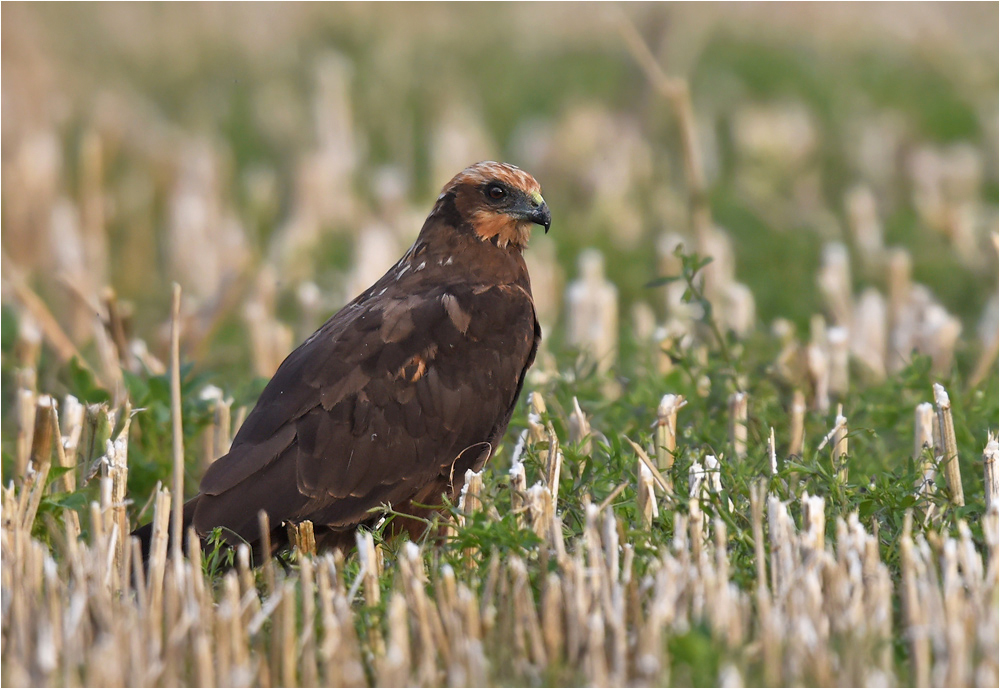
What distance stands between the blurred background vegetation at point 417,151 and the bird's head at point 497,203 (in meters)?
1.35

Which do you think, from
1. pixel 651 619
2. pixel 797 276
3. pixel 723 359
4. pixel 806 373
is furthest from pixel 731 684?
pixel 797 276

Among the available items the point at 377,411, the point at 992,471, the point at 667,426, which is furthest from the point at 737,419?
the point at 377,411

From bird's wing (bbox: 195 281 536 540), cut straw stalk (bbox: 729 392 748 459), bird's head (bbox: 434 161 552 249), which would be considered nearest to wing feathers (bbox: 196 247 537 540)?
bird's wing (bbox: 195 281 536 540)

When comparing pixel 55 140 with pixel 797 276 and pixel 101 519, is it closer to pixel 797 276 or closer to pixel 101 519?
pixel 797 276

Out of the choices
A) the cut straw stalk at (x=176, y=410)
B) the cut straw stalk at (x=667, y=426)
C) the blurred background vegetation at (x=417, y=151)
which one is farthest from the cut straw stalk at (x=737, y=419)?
the cut straw stalk at (x=176, y=410)

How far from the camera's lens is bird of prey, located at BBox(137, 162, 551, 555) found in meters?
4.17

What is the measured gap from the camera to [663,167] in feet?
38.3

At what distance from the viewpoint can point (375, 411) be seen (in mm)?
4352

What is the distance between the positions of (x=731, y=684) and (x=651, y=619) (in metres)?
0.27

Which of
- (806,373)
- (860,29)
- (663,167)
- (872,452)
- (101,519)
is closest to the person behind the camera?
(101,519)

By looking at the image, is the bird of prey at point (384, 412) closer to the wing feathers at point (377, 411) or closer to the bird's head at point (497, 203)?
the wing feathers at point (377, 411)

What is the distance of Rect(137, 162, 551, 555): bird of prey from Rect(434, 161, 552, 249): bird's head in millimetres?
148

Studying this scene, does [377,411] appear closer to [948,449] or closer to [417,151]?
[948,449]

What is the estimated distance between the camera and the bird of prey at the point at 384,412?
13.7 feet
